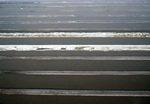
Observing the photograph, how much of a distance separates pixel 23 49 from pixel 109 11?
515 centimetres

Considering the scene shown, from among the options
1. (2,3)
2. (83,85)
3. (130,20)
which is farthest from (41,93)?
(2,3)

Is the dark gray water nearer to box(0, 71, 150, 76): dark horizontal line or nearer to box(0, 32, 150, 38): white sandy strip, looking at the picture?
box(0, 32, 150, 38): white sandy strip

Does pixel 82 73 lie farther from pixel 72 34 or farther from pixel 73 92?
pixel 72 34

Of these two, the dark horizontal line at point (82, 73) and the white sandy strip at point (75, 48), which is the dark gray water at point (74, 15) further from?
the dark horizontal line at point (82, 73)

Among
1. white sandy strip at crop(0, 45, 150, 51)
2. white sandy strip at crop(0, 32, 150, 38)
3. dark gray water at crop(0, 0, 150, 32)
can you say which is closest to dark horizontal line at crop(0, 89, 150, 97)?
white sandy strip at crop(0, 45, 150, 51)

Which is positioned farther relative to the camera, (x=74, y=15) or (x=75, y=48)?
(x=74, y=15)

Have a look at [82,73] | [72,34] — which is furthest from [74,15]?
[82,73]

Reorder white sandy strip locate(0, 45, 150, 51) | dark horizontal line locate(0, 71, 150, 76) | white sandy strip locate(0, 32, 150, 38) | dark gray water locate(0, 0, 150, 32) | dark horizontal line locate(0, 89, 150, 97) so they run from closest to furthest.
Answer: dark horizontal line locate(0, 89, 150, 97), dark horizontal line locate(0, 71, 150, 76), white sandy strip locate(0, 45, 150, 51), white sandy strip locate(0, 32, 150, 38), dark gray water locate(0, 0, 150, 32)

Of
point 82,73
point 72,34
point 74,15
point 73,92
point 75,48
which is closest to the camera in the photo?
point 73,92

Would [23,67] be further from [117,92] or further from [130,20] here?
[130,20]

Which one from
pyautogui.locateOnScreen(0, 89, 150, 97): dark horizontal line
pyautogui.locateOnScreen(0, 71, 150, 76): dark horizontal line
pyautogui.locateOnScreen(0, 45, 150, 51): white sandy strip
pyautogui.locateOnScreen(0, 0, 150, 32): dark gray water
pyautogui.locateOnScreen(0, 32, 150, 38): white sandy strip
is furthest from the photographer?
pyautogui.locateOnScreen(0, 0, 150, 32): dark gray water

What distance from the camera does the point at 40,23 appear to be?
6.40 m

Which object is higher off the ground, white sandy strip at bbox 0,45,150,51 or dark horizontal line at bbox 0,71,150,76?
white sandy strip at bbox 0,45,150,51

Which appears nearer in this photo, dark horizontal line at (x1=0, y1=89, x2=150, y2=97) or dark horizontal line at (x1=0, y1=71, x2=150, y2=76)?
dark horizontal line at (x1=0, y1=89, x2=150, y2=97)
